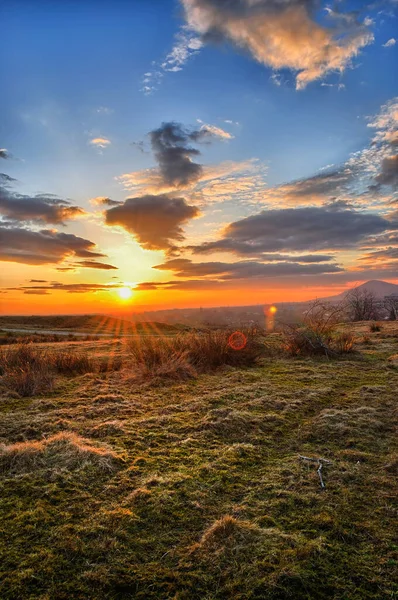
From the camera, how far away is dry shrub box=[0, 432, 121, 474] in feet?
→ 13.0

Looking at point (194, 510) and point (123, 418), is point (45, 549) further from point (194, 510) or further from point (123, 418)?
point (123, 418)

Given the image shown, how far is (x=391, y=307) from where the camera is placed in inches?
1332

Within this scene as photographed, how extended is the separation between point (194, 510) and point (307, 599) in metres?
1.21

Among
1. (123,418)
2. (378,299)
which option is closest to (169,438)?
(123,418)

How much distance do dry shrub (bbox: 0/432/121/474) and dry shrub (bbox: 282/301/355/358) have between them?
8.74m

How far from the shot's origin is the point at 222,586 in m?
2.35

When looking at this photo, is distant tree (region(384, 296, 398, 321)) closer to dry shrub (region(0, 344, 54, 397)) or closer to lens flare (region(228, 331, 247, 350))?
lens flare (region(228, 331, 247, 350))

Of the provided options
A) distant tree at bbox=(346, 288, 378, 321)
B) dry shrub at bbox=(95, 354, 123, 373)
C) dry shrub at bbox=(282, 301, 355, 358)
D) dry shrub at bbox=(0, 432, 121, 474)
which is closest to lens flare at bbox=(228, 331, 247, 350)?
dry shrub at bbox=(282, 301, 355, 358)

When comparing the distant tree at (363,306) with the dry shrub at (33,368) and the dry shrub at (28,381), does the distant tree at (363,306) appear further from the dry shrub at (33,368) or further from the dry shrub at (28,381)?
the dry shrub at (28,381)

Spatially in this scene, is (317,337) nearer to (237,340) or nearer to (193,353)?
(237,340)

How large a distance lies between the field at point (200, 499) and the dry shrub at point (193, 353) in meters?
2.30

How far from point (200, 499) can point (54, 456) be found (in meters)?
1.92

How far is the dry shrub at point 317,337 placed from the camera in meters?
11.7

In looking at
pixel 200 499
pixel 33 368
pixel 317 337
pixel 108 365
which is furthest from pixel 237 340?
pixel 200 499
